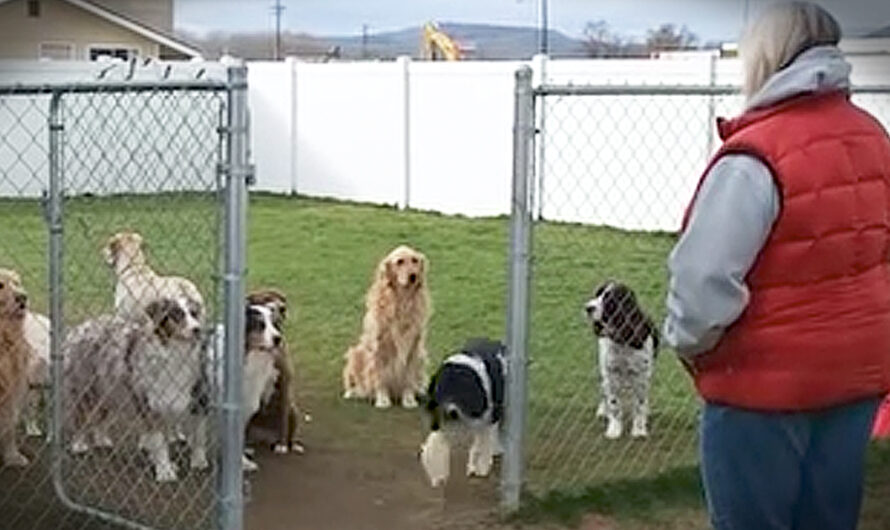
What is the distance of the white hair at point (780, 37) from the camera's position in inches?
116

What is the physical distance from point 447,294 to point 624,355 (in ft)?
14.9

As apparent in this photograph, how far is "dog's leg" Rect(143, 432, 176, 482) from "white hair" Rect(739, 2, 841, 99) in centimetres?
363

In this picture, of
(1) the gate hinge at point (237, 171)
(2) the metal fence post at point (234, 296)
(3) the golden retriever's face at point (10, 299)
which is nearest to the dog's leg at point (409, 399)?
(3) the golden retriever's face at point (10, 299)

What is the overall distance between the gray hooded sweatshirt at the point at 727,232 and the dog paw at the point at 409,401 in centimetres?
498

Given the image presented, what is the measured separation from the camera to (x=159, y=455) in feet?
19.7

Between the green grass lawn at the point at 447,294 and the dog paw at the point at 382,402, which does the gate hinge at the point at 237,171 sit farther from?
the dog paw at the point at 382,402

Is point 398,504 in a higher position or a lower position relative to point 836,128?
lower

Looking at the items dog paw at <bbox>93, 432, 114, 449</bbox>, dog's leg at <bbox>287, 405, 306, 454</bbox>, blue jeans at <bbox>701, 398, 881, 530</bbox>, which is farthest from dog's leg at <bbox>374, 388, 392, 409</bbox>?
blue jeans at <bbox>701, 398, 881, 530</bbox>

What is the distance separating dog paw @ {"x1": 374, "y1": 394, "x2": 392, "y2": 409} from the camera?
782cm

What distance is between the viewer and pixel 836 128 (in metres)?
2.95

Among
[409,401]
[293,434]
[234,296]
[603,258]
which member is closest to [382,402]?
[409,401]

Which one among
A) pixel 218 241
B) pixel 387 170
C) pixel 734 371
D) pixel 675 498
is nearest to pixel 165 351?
pixel 218 241

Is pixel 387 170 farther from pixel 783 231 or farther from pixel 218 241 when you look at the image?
pixel 783 231

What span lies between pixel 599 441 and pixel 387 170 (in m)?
12.5
